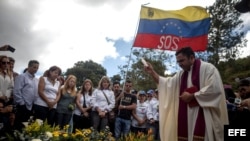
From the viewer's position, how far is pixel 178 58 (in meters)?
5.12

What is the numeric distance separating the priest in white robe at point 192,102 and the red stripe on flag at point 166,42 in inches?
84.3

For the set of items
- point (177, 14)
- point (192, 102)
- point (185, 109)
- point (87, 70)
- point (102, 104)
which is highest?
point (87, 70)

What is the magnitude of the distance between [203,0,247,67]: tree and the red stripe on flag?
2788 centimetres

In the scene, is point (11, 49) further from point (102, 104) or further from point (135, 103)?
point (135, 103)

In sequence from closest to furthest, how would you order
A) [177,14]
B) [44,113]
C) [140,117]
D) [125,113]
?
[44,113]
[177,14]
[125,113]
[140,117]

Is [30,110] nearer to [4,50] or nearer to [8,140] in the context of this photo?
[4,50]

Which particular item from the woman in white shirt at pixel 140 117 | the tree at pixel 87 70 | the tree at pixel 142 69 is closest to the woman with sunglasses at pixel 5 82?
the woman in white shirt at pixel 140 117

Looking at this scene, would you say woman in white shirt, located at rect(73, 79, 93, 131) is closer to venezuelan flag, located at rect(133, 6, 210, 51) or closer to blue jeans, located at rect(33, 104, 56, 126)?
blue jeans, located at rect(33, 104, 56, 126)

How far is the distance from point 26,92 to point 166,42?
3391mm

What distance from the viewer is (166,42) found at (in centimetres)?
760

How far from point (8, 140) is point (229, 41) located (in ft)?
113

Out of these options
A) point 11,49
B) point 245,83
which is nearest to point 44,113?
point 11,49

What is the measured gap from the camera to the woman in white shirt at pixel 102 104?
822cm

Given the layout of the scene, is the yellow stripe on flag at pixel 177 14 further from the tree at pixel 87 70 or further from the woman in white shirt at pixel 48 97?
the tree at pixel 87 70
